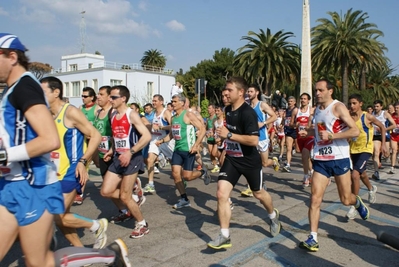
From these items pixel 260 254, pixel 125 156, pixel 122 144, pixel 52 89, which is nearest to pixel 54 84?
pixel 52 89

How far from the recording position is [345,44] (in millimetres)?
33375

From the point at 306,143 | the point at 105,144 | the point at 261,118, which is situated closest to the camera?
the point at 105,144

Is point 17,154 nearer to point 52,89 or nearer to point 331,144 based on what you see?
point 52,89

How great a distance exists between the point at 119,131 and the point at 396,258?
155 inches

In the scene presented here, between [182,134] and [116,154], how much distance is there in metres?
1.81

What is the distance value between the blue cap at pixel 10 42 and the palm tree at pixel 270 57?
117 feet

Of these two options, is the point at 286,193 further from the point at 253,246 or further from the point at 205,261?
the point at 205,261

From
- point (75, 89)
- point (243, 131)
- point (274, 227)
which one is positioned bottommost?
point (274, 227)

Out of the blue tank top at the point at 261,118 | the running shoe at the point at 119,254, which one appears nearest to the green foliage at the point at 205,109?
the blue tank top at the point at 261,118

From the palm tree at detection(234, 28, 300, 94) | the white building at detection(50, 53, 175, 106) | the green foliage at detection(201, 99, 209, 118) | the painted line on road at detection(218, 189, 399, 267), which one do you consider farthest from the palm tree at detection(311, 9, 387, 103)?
the painted line on road at detection(218, 189, 399, 267)

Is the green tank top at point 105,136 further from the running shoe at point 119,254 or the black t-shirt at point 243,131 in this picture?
the running shoe at point 119,254

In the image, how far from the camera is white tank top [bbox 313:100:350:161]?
5.33 meters

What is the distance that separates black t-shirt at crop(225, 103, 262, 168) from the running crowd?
0.01 metres

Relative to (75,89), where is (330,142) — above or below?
below
